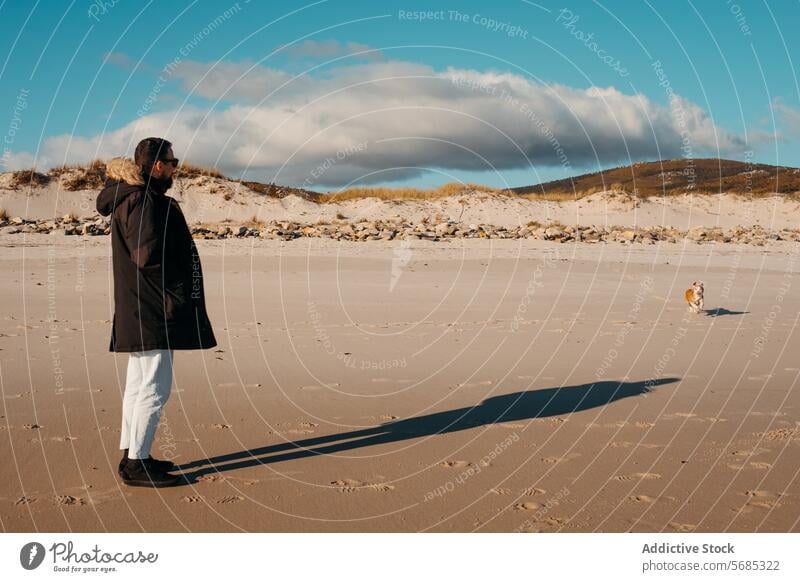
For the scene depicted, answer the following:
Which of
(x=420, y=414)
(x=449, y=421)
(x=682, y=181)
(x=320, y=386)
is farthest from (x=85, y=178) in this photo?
(x=682, y=181)

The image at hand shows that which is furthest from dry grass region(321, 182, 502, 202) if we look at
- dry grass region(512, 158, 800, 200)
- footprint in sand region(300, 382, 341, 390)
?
footprint in sand region(300, 382, 341, 390)

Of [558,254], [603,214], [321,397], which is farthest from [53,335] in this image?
[603,214]

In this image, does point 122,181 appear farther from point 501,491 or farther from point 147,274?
point 501,491

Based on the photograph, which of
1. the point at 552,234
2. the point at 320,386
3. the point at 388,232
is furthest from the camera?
the point at 552,234

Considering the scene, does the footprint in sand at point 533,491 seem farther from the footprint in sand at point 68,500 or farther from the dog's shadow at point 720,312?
the dog's shadow at point 720,312

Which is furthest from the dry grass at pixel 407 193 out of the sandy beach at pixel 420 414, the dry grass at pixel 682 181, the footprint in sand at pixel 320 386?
the footprint in sand at pixel 320 386

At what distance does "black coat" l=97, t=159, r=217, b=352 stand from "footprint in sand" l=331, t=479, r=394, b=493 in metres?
1.47

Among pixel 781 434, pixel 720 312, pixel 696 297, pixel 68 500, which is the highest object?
pixel 696 297

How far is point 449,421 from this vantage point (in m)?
8.04

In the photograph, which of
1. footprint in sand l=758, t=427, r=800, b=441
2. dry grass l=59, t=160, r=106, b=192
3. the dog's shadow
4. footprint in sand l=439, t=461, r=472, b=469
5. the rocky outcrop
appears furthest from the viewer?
dry grass l=59, t=160, r=106, b=192

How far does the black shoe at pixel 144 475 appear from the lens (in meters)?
5.98

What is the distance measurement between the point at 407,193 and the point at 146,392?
33546mm

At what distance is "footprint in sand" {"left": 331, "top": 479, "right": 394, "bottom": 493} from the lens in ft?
19.8

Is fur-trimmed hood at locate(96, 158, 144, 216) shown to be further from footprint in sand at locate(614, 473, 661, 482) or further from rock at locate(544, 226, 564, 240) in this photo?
rock at locate(544, 226, 564, 240)
